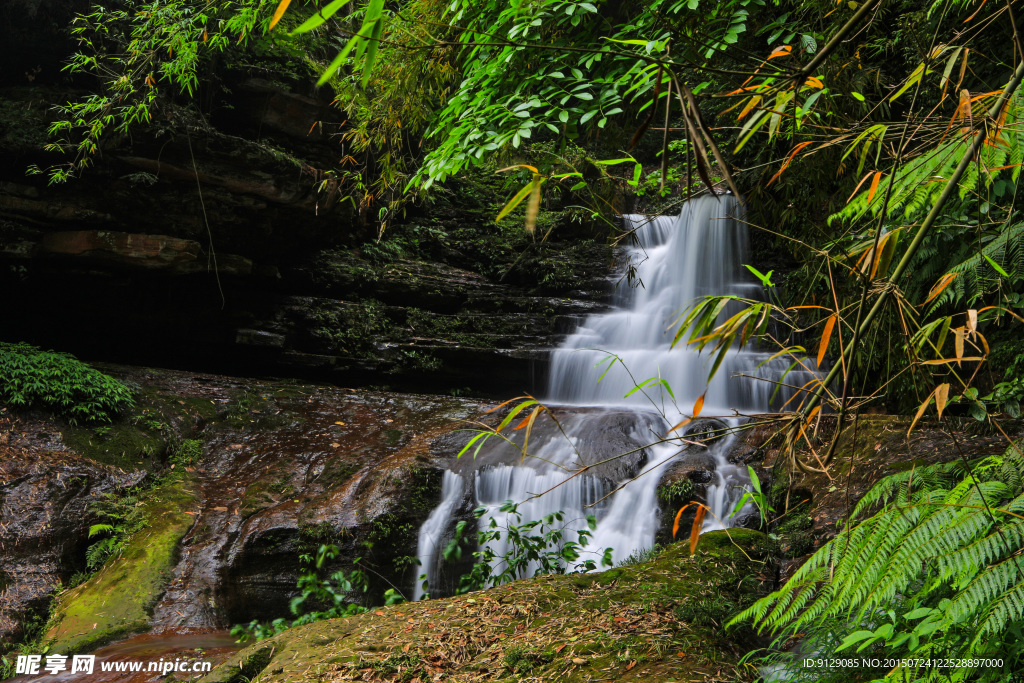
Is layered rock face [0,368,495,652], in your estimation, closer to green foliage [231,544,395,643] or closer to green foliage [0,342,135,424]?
green foliage [0,342,135,424]

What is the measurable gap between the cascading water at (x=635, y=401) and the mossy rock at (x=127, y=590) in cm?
250

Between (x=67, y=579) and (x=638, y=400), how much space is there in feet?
24.1

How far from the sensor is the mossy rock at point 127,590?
15.9 ft

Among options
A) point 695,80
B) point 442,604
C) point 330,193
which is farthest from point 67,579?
point 695,80

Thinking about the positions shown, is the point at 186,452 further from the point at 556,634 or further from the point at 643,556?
the point at 556,634

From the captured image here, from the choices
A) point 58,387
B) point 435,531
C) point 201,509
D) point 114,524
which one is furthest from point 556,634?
point 58,387

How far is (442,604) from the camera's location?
379cm

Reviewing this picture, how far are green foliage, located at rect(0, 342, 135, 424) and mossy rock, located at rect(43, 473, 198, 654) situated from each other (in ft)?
5.02

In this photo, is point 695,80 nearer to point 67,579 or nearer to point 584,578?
point 584,578

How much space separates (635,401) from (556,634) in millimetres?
6446

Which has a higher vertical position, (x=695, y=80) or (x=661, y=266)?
(x=695, y=80)

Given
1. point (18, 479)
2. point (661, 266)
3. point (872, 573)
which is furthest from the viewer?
point (661, 266)

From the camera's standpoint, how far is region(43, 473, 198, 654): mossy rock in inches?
191

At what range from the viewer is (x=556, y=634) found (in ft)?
10.2
